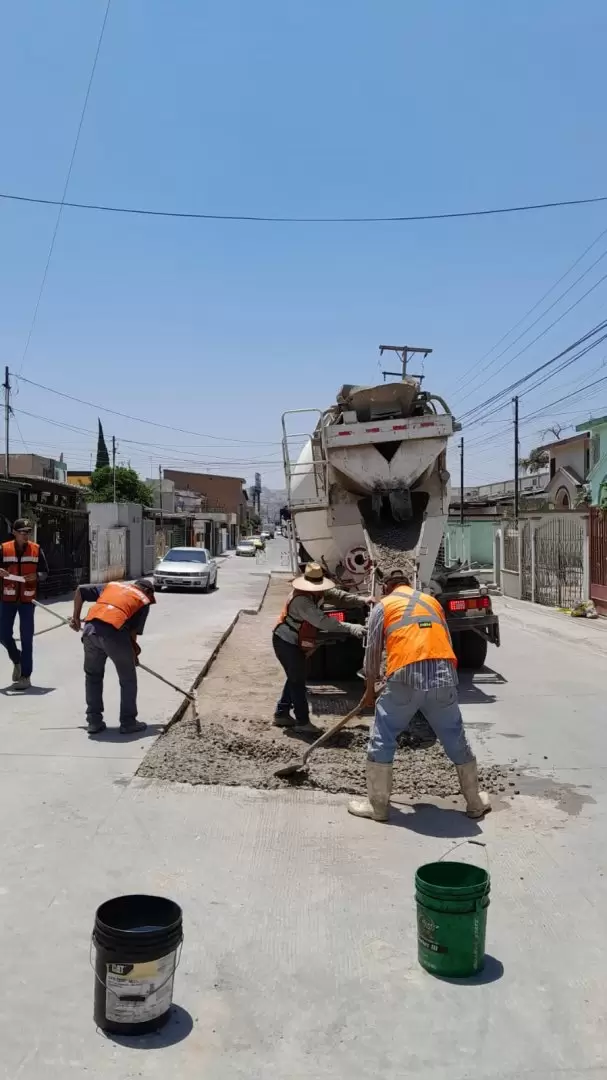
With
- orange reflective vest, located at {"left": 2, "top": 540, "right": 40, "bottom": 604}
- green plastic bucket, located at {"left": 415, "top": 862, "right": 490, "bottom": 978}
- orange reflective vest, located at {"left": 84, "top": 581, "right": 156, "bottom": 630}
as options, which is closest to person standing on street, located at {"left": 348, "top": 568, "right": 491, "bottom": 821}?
green plastic bucket, located at {"left": 415, "top": 862, "right": 490, "bottom": 978}

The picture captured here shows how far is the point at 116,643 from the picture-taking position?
24.8 feet

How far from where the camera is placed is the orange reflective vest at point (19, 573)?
9672 mm

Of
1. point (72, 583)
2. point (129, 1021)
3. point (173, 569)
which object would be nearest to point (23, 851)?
point (129, 1021)

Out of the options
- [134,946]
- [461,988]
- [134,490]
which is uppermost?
[134,490]

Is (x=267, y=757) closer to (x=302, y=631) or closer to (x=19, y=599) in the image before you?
(x=302, y=631)

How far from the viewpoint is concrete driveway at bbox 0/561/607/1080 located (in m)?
3.11

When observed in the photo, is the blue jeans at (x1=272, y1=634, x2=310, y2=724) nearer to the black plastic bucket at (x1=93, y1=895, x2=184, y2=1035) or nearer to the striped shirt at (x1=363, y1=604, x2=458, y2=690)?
the striped shirt at (x1=363, y1=604, x2=458, y2=690)

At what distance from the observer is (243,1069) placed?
9.87ft

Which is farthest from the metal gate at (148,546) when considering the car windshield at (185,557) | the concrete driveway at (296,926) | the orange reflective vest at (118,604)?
the concrete driveway at (296,926)

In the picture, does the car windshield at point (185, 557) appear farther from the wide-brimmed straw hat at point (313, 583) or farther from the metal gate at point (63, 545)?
the wide-brimmed straw hat at point (313, 583)

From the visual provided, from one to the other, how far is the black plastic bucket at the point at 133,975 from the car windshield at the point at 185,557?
2506 cm

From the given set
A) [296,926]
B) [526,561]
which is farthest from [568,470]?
[296,926]

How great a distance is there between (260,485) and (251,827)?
6169 inches

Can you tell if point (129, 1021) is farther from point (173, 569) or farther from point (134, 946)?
point (173, 569)
